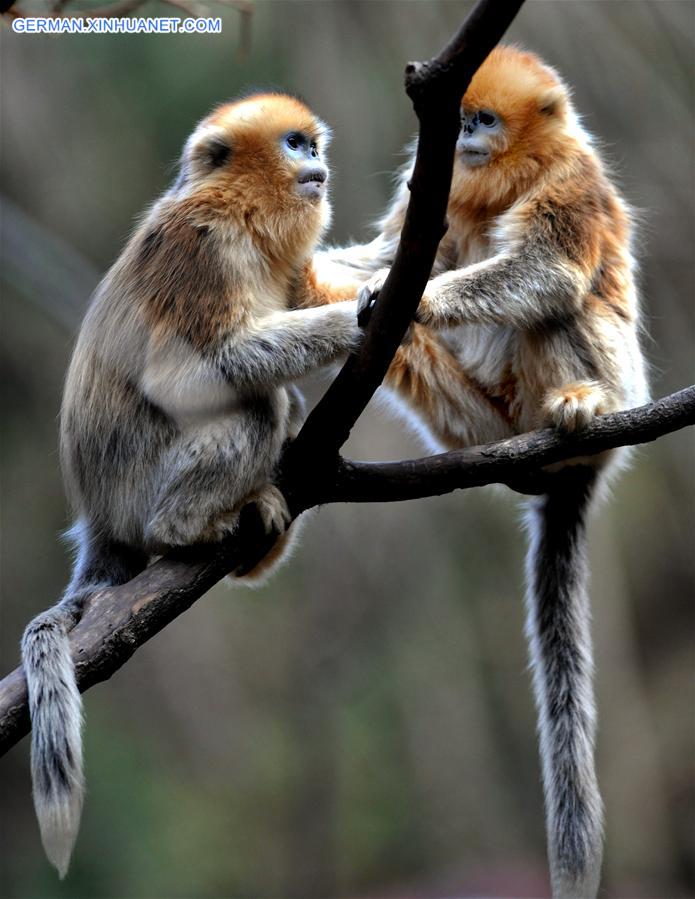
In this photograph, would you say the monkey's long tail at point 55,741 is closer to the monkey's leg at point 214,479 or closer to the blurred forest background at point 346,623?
the monkey's leg at point 214,479

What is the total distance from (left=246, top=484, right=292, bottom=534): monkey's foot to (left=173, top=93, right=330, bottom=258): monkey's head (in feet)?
1.83

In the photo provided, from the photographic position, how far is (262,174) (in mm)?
2541

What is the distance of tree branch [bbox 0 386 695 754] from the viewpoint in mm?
2230

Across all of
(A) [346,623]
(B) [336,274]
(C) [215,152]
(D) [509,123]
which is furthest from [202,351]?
(A) [346,623]

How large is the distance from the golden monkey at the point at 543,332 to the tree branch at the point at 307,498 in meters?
0.09

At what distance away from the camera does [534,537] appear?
2.99 m

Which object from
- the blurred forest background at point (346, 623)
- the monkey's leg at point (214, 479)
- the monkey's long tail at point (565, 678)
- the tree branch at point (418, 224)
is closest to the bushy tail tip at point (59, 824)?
the monkey's leg at point (214, 479)

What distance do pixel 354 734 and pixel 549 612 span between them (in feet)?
13.0

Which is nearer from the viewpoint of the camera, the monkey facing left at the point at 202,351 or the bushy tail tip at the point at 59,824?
the bushy tail tip at the point at 59,824

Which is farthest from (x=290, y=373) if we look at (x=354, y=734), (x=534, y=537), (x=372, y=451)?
(x=354, y=734)

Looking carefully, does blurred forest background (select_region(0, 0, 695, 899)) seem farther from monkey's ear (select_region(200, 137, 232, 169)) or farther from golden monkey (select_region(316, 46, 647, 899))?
monkey's ear (select_region(200, 137, 232, 169))

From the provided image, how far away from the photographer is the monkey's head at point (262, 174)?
2.51 m

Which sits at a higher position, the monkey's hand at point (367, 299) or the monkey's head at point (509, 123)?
the monkey's head at point (509, 123)

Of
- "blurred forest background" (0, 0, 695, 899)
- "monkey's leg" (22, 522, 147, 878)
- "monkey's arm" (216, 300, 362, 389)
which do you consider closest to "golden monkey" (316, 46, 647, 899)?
"monkey's arm" (216, 300, 362, 389)
